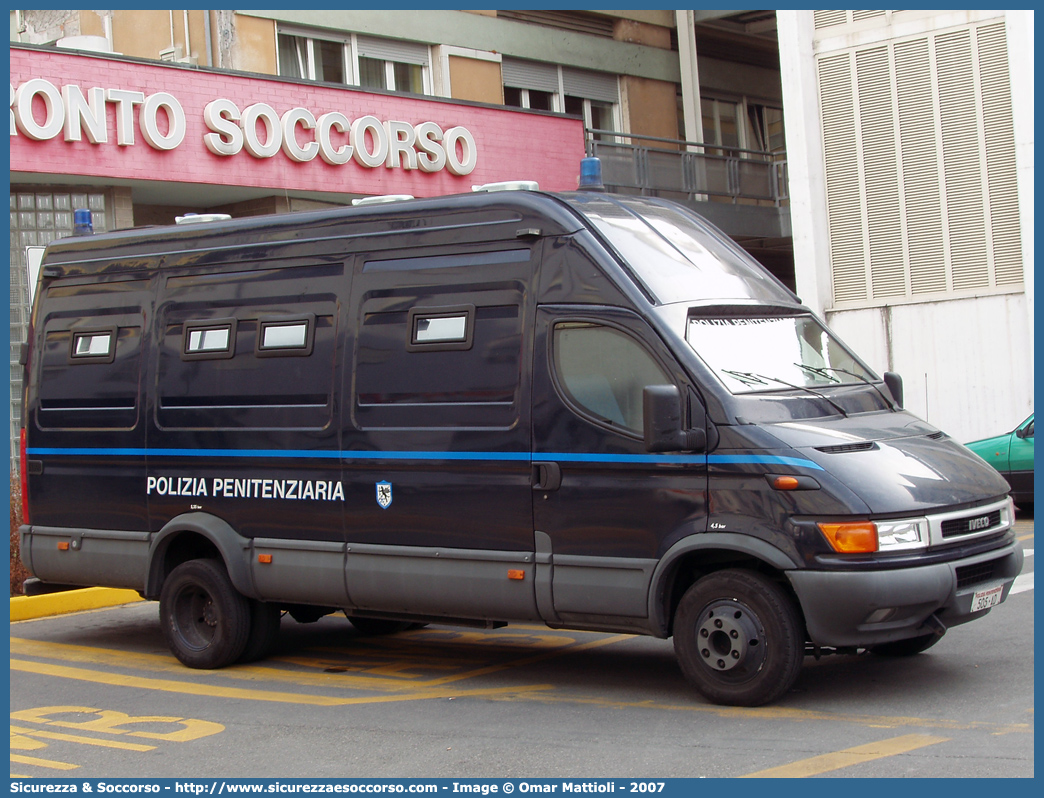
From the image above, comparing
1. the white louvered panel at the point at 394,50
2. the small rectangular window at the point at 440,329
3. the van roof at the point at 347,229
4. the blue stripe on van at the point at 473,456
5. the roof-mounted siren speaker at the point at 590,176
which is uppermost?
the white louvered panel at the point at 394,50

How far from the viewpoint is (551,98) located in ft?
81.9

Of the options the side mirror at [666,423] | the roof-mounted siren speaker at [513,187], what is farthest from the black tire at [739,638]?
the roof-mounted siren speaker at [513,187]

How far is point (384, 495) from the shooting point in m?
8.22

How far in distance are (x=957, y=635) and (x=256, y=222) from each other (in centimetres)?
537

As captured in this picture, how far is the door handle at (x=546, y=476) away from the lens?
753 cm

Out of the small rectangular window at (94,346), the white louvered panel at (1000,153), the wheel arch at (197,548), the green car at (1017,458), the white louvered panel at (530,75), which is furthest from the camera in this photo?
the white louvered panel at (530,75)

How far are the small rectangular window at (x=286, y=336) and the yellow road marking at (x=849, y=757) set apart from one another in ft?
14.0

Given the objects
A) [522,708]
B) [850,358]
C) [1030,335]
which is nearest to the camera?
[522,708]

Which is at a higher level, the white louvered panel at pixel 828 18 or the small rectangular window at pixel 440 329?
the white louvered panel at pixel 828 18

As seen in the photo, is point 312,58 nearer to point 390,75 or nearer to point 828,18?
point 390,75

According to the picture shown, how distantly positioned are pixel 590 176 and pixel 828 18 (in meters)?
13.2

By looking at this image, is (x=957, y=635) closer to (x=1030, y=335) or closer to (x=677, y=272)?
(x=677, y=272)

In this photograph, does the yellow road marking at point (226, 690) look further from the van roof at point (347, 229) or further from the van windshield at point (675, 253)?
the van roof at point (347, 229)
